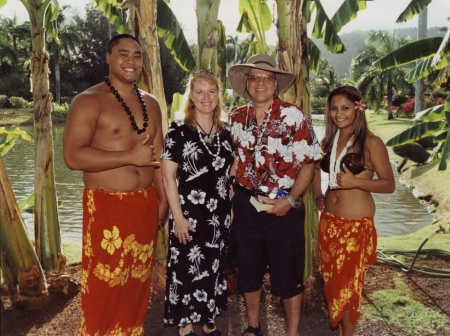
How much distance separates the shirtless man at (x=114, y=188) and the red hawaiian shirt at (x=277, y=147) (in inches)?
23.4

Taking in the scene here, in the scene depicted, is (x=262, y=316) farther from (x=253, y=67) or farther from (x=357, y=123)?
(x=253, y=67)

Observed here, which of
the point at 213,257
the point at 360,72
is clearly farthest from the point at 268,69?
the point at 360,72

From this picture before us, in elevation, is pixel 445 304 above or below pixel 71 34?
below

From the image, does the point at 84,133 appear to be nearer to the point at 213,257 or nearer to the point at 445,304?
the point at 213,257

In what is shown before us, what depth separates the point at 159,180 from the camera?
2832 mm

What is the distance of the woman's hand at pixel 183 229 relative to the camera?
268 centimetres

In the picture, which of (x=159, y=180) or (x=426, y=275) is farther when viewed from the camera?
(x=426, y=275)

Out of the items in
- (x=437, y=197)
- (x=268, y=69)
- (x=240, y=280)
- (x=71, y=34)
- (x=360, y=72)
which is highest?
(x=71, y=34)

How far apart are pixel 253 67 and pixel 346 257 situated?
1.27m

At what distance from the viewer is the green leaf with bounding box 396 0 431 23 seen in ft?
20.4

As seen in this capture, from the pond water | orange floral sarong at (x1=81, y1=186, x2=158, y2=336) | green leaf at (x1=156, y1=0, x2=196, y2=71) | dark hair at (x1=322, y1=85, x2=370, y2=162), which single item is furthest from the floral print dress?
the pond water

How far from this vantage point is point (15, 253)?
3424 mm

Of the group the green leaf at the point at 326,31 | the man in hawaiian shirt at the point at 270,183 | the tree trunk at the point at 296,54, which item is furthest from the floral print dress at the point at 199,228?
the green leaf at the point at 326,31

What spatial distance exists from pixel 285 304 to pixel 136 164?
136 cm
